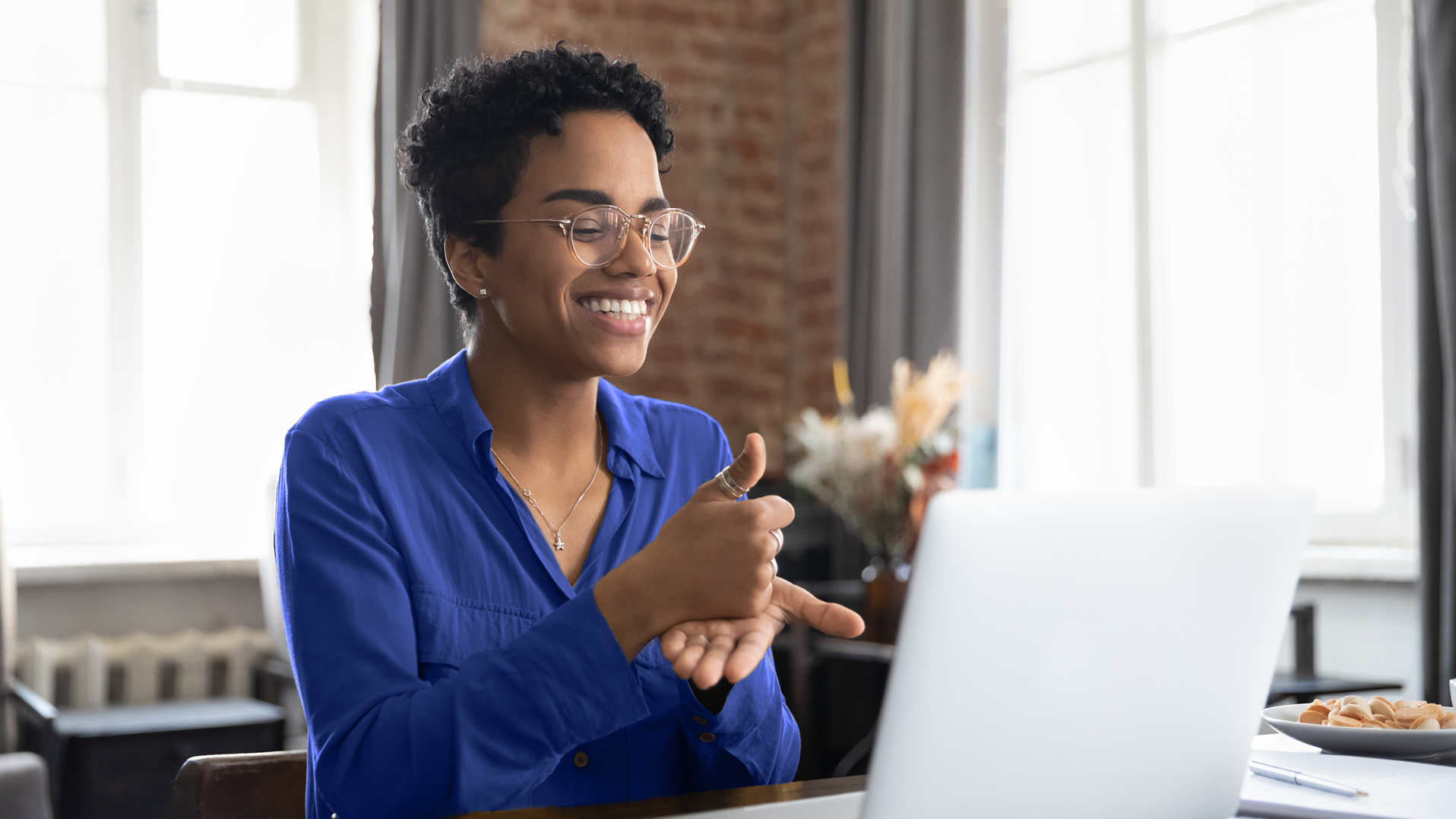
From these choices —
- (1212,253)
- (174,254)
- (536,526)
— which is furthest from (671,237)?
(174,254)

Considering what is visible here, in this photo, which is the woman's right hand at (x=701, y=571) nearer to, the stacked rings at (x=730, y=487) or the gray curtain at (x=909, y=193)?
the stacked rings at (x=730, y=487)

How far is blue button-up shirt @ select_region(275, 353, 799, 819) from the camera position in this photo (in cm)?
101

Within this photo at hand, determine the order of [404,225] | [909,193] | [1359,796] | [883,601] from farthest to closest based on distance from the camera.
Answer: [909,193]
[404,225]
[883,601]
[1359,796]

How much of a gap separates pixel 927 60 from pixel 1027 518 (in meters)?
3.51

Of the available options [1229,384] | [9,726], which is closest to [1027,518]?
[1229,384]

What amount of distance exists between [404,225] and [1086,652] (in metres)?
3.42

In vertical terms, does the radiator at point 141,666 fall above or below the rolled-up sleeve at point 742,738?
below

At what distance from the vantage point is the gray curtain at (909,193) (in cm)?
396

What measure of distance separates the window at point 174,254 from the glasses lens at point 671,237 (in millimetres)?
2607

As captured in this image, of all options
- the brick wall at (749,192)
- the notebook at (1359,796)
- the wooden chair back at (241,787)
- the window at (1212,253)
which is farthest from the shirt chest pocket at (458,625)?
the brick wall at (749,192)

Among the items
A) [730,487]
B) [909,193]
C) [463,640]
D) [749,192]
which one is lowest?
[463,640]

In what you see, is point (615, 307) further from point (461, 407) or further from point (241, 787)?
point (241, 787)

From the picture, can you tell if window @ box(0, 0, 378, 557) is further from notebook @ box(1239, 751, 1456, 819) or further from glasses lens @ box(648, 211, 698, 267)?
notebook @ box(1239, 751, 1456, 819)

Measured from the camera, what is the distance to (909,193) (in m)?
4.05
